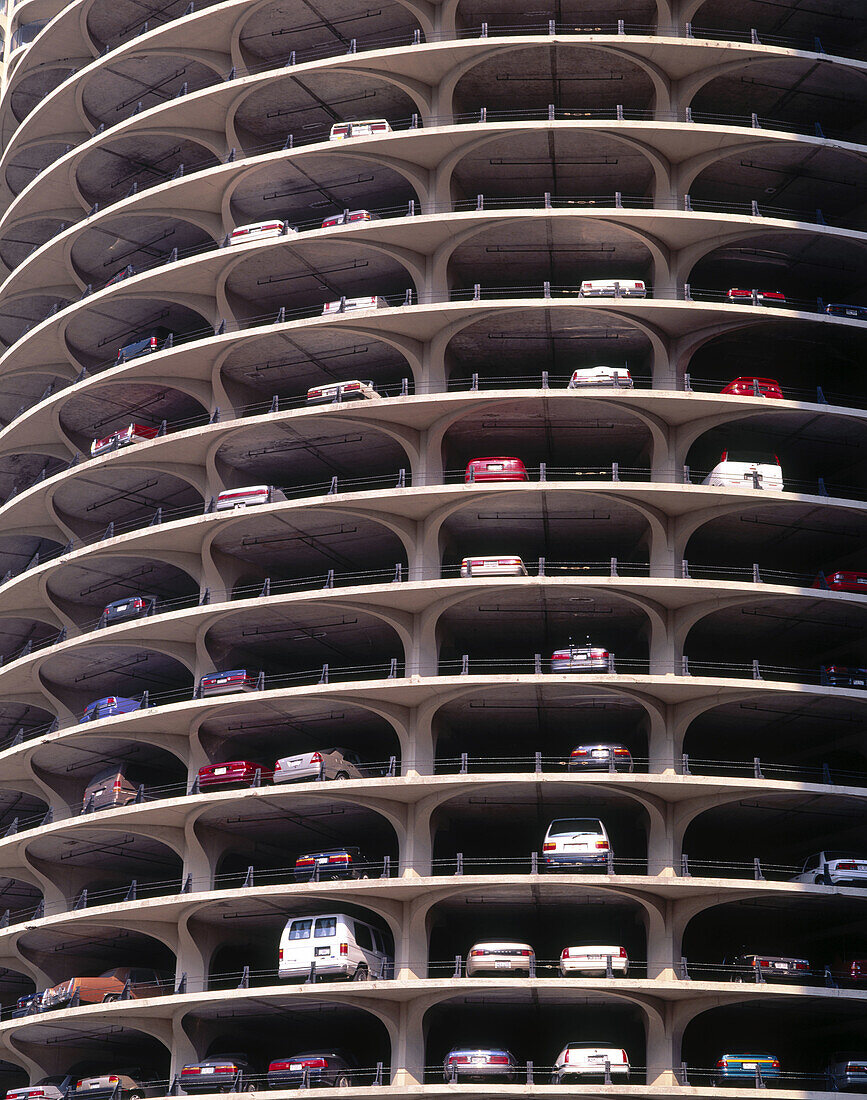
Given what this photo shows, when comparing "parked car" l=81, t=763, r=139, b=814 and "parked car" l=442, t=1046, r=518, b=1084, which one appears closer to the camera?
"parked car" l=442, t=1046, r=518, b=1084

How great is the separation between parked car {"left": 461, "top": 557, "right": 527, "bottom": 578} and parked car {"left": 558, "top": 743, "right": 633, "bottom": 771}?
16.7ft

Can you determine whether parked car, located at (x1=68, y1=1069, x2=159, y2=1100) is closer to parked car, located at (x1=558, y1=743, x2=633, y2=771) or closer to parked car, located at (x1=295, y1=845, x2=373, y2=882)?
parked car, located at (x1=295, y1=845, x2=373, y2=882)

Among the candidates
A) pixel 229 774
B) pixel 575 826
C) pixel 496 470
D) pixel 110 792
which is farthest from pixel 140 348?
pixel 575 826

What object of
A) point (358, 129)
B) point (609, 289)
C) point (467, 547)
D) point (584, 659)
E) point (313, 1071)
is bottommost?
point (313, 1071)

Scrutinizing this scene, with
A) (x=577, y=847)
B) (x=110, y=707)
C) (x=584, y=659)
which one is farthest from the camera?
(x=110, y=707)

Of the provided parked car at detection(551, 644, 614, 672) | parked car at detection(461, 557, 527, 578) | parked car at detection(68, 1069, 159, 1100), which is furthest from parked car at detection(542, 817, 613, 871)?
parked car at detection(68, 1069, 159, 1100)

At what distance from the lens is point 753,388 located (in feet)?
138

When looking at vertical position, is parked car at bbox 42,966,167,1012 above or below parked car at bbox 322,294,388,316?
below

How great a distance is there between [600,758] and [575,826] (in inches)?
74.5

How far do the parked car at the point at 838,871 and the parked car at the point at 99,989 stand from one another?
60.6 feet

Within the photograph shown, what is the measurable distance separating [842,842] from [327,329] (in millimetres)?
21290

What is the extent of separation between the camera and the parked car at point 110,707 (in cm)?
4472

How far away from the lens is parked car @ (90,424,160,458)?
155 feet

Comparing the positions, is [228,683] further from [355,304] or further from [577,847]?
[355,304]
